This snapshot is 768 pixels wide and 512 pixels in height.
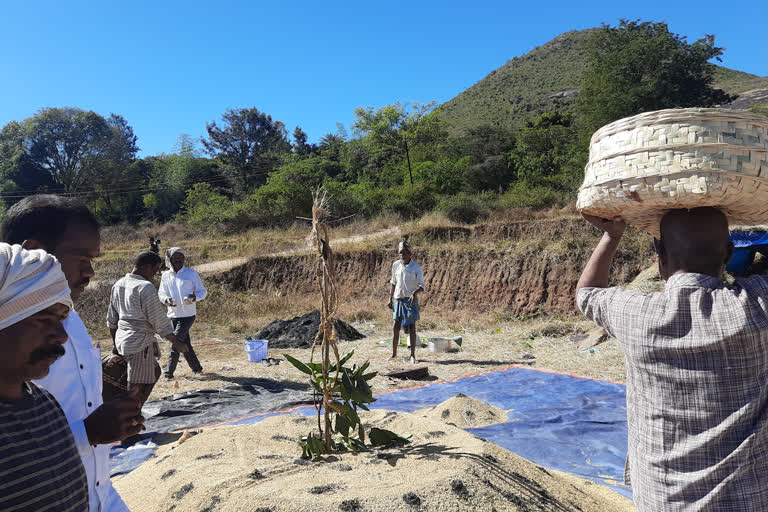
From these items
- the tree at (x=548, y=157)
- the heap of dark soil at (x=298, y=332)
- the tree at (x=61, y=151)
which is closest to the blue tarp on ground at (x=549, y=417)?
the heap of dark soil at (x=298, y=332)

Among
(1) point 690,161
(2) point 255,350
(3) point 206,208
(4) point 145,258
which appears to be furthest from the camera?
(3) point 206,208

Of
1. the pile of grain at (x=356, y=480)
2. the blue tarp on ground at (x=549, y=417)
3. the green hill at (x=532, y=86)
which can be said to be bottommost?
the blue tarp on ground at (x=549, y=417)

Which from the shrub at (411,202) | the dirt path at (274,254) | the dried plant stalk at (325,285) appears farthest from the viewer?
the shrub at (411,202)

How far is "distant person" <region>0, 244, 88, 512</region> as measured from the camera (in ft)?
3.57

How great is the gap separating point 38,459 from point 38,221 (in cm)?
93

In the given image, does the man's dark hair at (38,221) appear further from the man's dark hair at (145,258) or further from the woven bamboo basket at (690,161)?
the man's dark hair at (145,258)

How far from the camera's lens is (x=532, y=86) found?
49062 millimetres

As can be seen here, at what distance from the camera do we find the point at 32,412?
119 centimetres

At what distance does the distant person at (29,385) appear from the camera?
1087 millimetres

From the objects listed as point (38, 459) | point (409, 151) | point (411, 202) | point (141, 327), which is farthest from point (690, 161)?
point (409, 151)

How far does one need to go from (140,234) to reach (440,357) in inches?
1145

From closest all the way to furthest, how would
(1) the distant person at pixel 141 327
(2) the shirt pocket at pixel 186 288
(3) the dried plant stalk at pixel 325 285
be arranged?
1. (3) the dried plant stalk at pixel 325 285
2. (1) the distant person at pixel 141 327
3. (2) the shirt pocket at pixel 186 288

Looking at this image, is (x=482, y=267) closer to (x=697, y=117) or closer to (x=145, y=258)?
(x=145, y=258)

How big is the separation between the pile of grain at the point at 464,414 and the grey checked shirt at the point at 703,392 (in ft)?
11.4
